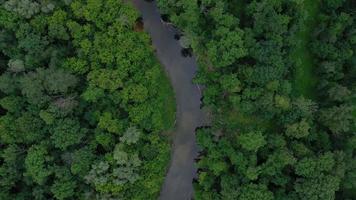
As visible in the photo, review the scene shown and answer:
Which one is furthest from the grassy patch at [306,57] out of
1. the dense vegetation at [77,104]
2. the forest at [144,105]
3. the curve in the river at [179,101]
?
the dense vegetation at [77,104]

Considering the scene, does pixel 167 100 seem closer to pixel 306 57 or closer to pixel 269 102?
pixel 269 102

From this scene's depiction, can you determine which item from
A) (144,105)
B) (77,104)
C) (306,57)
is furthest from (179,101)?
(306,57)

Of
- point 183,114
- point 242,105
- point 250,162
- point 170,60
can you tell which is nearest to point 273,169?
point 250,162

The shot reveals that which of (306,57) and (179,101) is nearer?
(179,101)

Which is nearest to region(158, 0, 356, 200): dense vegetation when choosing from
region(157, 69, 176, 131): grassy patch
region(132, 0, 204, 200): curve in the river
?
region(132, 0, 204, 200): curve in the river

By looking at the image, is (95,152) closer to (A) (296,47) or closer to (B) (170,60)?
(B) (170,60)

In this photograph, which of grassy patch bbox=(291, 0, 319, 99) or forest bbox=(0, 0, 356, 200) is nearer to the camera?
forest bbox=(0, 0, 356, 200)

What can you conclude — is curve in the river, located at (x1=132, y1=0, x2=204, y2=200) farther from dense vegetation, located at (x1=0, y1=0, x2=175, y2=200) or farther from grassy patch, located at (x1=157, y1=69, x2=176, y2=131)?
dense vegetation, located at (x1=0, y1=0, x2=175, y2=200)
